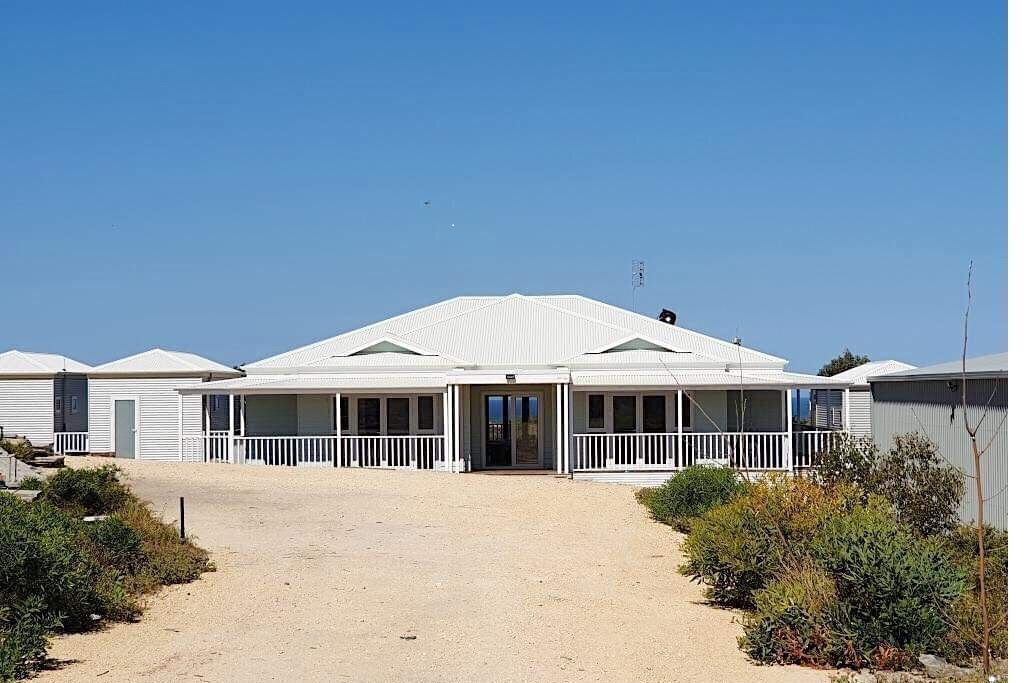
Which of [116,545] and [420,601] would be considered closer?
[420,601]

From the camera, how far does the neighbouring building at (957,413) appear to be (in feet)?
48.0

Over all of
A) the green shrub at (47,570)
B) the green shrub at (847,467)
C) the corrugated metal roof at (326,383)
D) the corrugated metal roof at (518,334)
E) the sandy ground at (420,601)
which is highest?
the corrugated metal roof at (518,334)

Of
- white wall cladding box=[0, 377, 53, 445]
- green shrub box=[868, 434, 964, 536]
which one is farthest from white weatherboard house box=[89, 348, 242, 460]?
green shrub box=[868, 434, 964, 536]

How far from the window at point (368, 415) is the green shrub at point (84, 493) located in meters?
14.1

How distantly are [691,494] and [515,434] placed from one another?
1097cm

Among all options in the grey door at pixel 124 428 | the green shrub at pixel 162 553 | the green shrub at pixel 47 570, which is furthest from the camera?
the grey door at pixel 124 428

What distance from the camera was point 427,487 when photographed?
76.8ft

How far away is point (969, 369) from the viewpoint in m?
15.7

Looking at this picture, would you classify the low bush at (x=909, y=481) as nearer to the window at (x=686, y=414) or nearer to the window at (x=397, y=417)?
the window at (x=686, y=414)

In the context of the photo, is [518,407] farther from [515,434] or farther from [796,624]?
[796,624]

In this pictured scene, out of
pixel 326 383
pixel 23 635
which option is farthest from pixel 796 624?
pixel 326 383

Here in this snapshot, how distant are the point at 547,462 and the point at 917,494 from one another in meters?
17.0

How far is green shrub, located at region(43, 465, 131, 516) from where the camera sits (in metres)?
15.5

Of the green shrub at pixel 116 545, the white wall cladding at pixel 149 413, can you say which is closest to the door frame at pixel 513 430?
the white wall cladding at pixel 149 413
